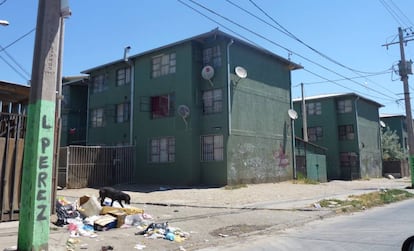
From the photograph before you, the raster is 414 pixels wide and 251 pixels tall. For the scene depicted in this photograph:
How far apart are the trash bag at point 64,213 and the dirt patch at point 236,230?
358 cm

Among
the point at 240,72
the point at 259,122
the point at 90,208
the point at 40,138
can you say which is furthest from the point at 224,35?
the point at 40,138

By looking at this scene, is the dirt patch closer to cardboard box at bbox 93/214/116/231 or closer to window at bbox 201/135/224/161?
cardboard box at bbox 93/214/116/231

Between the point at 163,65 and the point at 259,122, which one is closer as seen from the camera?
the point at 259,122

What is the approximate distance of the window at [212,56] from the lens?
86.3 ft

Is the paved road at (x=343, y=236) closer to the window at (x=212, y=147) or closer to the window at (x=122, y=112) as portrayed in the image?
the window at (x=212, y=147)

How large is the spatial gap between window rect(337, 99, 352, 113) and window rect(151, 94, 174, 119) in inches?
899

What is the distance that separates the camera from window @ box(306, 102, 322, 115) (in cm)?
4378

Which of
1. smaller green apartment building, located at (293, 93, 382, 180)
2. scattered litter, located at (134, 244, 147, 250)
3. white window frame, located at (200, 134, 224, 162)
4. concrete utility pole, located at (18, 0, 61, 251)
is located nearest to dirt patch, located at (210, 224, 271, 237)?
scattered litter, located at (134, 244, 147, 250)

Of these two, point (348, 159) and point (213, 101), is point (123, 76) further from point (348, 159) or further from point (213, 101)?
point (348, 159)

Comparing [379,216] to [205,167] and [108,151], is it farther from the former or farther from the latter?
[108,151]

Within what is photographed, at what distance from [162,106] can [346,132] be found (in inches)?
905

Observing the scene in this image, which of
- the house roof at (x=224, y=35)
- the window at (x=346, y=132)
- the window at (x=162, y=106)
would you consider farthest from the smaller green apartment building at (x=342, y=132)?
the window at (x=162, y=106)

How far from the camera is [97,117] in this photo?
111 ft

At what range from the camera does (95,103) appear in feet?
111
